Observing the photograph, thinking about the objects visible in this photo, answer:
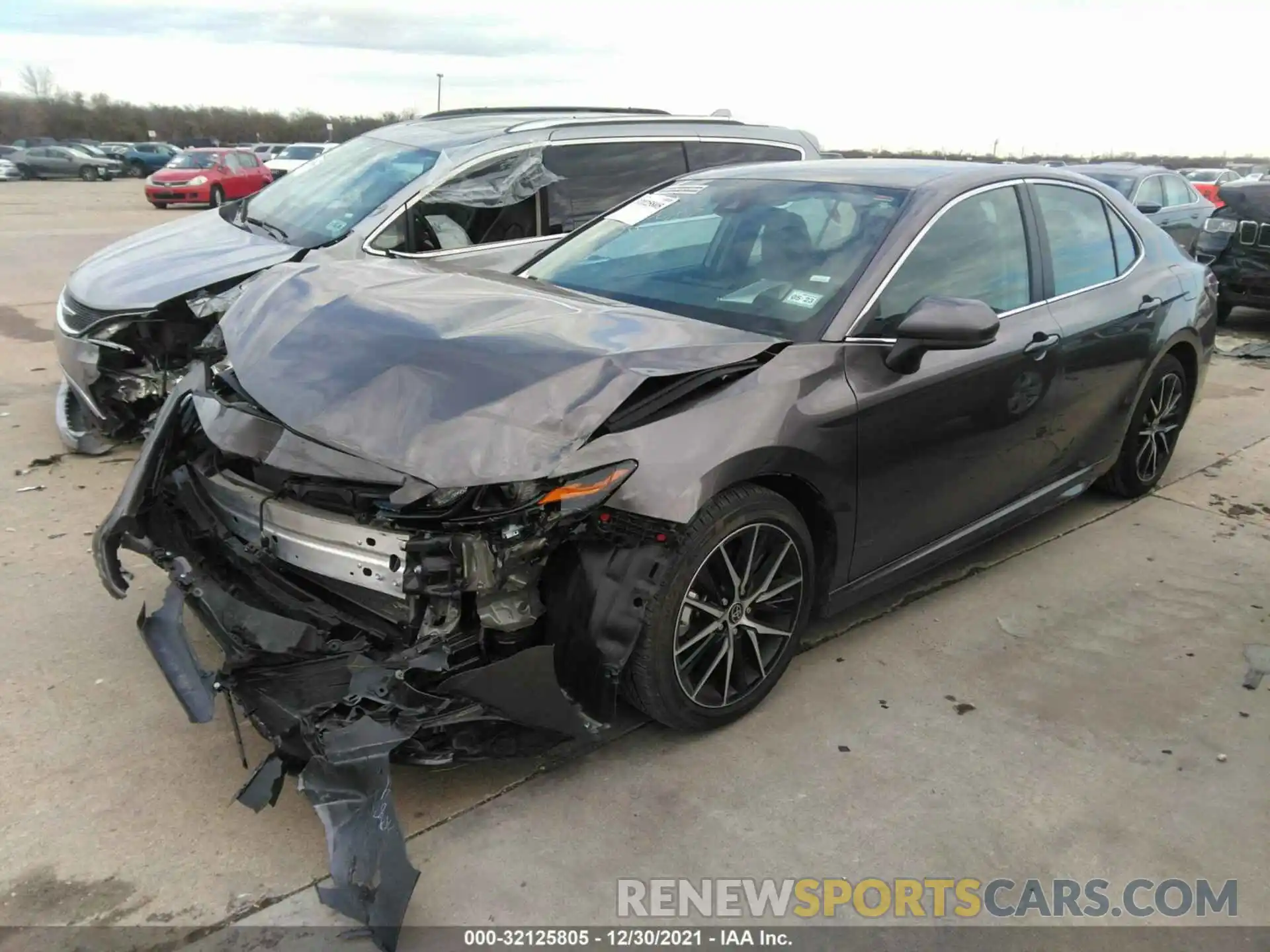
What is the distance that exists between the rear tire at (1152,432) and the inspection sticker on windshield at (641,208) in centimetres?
255

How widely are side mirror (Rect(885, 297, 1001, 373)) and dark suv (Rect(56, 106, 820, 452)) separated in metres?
2.90

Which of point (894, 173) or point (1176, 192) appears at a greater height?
point (894, 173)

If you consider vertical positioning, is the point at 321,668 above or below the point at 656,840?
above

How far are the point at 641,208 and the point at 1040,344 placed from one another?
1.75m

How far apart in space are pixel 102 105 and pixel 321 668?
7408 centimetres

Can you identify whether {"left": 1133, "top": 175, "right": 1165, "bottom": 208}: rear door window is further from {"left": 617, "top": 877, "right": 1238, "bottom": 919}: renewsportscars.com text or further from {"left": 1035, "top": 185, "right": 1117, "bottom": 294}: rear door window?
{"left": 617, "top": 877, "right": 1238, "bottom": 919}: renewsportscars.com text

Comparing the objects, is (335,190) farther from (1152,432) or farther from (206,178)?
(206,178)

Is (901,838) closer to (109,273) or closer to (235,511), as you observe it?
(235,511)

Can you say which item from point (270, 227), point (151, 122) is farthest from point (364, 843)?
point (151, 122)

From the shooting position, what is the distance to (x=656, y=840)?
8.57ft

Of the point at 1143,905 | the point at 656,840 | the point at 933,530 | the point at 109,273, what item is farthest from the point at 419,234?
the point at 1143,905

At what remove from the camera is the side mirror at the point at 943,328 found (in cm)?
304

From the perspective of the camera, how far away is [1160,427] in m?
5.06

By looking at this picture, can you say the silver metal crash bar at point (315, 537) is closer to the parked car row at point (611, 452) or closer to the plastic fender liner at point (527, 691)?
the parked car row at point (611, 452)
